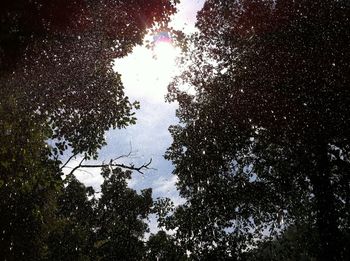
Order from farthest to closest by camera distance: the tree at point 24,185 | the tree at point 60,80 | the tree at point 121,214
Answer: the tree at point 121,214, the tree at point 60,80, the tree at point 24,185

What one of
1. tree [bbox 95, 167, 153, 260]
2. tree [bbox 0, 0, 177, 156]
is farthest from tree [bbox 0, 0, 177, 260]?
tree [bbox 95, 167, 153, 260]

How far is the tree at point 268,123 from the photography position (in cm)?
1614

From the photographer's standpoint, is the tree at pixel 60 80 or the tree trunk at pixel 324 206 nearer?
the tree at pixel 60 80

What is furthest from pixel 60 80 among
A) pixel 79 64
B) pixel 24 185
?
pixel 24 185

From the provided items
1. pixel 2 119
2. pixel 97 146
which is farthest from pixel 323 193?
pixel 2 119

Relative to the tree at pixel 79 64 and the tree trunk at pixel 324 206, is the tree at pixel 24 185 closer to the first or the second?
the tree at pixel 79 64

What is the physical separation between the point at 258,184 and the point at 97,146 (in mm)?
9637

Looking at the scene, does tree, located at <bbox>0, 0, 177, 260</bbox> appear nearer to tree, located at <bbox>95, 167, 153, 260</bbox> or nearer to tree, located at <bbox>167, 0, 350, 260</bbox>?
tree, located at <bbox>167, 0, 350, 260</bbox>

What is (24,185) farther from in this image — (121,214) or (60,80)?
(121,214)

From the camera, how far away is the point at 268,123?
17734 millimetres

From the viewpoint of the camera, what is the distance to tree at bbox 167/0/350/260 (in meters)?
16.1

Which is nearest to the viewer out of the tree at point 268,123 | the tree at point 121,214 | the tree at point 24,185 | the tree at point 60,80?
the tree at point 24,185

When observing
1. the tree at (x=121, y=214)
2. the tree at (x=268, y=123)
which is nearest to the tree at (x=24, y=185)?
the tree at (x=268, y=123)

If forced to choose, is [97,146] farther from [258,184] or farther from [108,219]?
[108,219]
